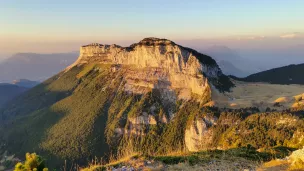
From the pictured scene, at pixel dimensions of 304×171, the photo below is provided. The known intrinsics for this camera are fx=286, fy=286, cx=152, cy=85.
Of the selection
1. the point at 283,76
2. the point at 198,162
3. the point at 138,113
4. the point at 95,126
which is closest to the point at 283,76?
the point at 283,76

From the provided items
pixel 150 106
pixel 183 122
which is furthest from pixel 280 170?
pixel 150 106

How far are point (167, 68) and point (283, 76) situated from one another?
65.3 metres

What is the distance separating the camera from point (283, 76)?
160 meters

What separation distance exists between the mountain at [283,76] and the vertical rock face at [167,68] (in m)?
27.1

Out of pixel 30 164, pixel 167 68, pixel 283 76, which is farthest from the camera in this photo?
pixel 167 68

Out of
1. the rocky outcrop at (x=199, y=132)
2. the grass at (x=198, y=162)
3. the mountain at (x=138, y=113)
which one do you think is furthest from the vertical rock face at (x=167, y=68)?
the grass at (x=198, y=162)

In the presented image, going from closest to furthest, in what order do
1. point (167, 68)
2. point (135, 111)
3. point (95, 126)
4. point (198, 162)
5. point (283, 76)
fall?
point (198, 162) → point (283, 76) → point (95, 126) → point (135, 111) → point (167, 68)

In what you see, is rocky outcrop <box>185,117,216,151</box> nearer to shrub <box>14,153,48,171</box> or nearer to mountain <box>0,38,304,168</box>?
mountain <box>0,38,304,168</box>

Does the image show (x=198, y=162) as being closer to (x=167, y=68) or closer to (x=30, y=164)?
(x=30, y=164)

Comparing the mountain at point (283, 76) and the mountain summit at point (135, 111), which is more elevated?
the mountain at point (283, 76)

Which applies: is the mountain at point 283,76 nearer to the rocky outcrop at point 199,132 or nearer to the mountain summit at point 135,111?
the mountain summit at point 135,111

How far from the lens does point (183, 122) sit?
149 metres

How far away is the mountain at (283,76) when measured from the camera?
153000 millimetres

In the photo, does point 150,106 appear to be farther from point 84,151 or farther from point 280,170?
point 280,170
